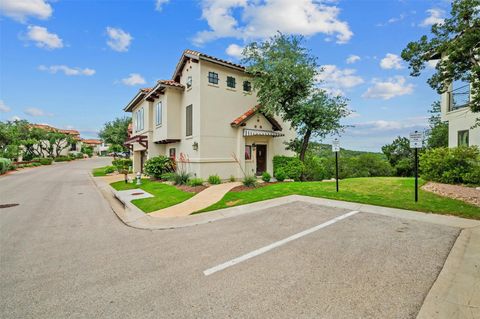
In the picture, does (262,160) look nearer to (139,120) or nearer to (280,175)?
(280,175)

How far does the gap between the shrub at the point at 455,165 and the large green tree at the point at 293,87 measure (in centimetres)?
574

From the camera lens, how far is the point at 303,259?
4320 millimetres

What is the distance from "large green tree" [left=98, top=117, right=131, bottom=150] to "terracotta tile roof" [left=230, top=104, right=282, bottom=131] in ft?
92.0

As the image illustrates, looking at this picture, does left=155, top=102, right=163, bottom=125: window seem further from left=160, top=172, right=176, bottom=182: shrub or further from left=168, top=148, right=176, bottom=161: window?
left=160, top=172, right=176, bottom=182: shrub

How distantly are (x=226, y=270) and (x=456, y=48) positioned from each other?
9.93 metres

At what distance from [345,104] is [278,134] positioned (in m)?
4.89

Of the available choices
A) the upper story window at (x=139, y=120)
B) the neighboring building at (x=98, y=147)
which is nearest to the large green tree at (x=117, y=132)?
the upper story window at (x=139, y=120)

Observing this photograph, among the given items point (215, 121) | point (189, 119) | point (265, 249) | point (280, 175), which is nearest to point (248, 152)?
point (280, 175)

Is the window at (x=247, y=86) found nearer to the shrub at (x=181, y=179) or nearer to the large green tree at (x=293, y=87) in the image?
the large green tree at (x=293, y=87)

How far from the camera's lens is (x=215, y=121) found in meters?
15.7

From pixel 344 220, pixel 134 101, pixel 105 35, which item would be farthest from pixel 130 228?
pixel 134 101

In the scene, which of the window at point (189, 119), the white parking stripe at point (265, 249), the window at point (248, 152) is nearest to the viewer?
the white parking stripe at point (265, 249)

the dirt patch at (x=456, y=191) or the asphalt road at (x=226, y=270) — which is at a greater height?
the dirt patch at (x=456, y=191)

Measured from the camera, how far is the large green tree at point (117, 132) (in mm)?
37406
